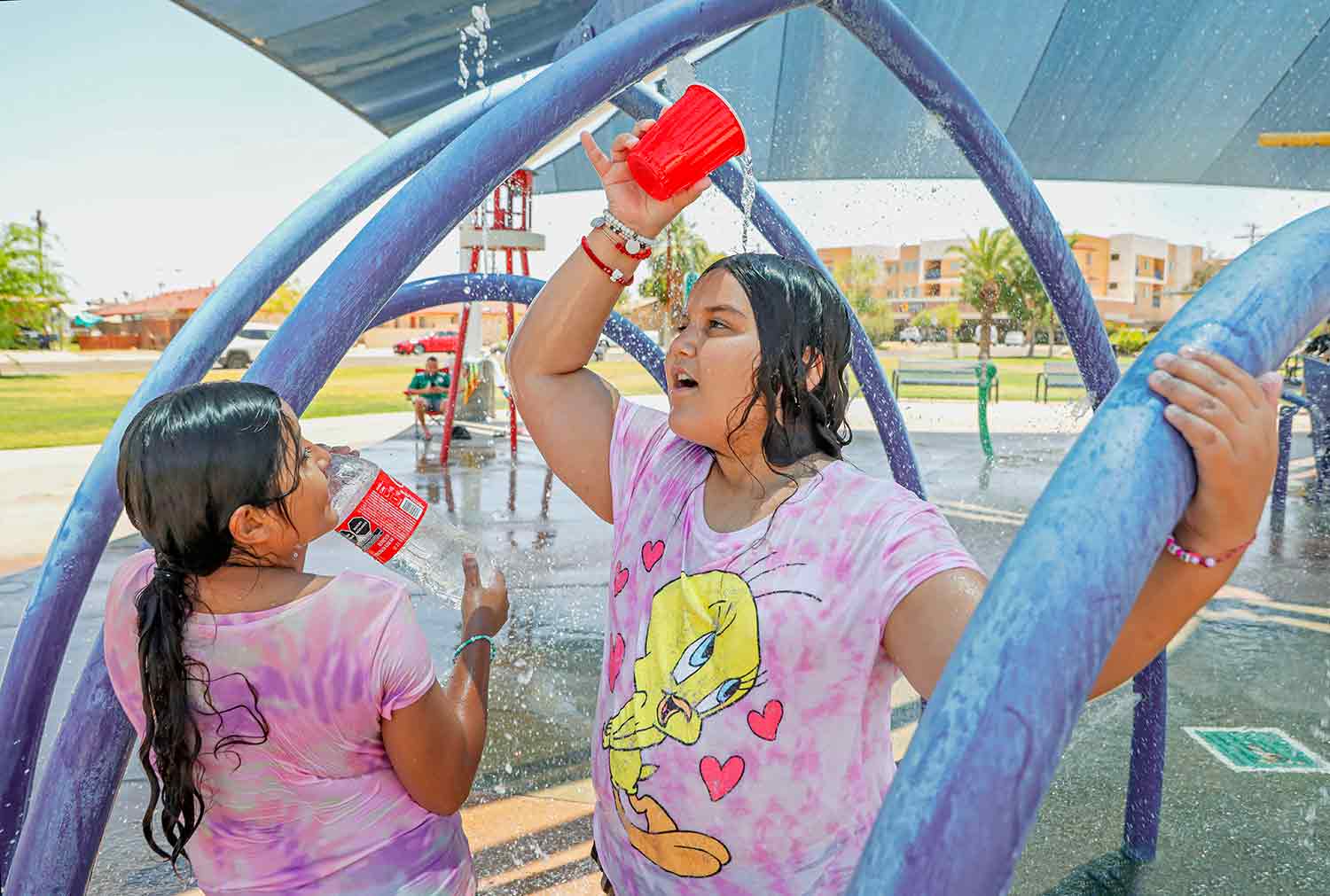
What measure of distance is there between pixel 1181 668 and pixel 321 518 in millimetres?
4361

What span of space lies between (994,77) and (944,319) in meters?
55.2

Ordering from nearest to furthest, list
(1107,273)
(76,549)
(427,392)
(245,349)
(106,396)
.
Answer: (76,549), (427,392), (106,396), (245,349), (1107,273)

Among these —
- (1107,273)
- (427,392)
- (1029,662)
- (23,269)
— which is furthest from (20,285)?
(1107,273)

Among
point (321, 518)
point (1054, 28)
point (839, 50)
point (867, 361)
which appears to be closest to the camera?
point (321, 518)

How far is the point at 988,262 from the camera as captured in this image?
50.0 m

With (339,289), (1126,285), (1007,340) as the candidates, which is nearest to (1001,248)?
(1007,340)

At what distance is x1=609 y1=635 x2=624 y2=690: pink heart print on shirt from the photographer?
1.49 metres

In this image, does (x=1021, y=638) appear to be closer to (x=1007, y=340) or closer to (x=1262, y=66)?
(x=1262, y=66)

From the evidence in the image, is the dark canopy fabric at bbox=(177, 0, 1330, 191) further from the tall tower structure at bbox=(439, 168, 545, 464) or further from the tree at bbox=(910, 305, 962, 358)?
the tree at bbox=(910, 305, 962, 358)

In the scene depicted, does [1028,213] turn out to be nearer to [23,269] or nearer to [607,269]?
[607,269]

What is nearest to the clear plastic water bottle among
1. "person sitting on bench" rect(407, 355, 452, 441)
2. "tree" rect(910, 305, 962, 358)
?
"person sitting on bench" rect(407, 355, 452, 441)

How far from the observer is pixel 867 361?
147 inches

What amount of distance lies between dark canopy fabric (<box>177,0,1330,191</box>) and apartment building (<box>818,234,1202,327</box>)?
51.4 meters

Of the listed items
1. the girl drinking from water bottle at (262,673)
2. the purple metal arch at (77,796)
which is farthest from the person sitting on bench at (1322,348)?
the purple metal arch at (77,796)
